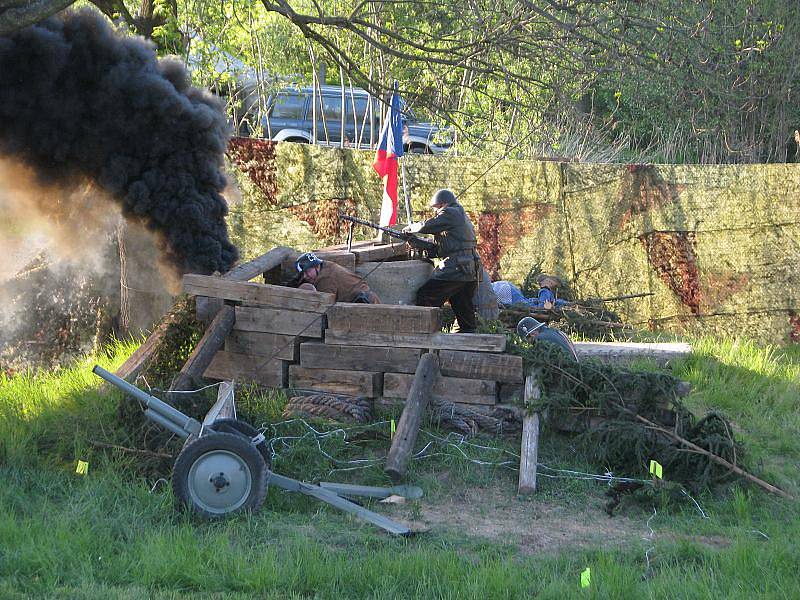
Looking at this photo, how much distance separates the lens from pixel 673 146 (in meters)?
17.2

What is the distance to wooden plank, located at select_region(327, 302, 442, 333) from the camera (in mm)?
7617

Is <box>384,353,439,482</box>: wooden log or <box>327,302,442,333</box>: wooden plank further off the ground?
<box>327,302,442,333</box>: wooden plank

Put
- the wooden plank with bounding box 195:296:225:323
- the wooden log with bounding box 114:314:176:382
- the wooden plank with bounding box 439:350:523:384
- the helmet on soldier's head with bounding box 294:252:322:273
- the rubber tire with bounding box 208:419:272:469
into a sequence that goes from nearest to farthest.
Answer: the rubber tire with bounding box 208:419:272:469
the wooden plank with bounding box 439:350:523:384
the wooden log with bounding box 114:314:176:382
the wooden plank with bounding box 195:296:225:323
the helmet on soldier's head with bounding box 294:252:322:273

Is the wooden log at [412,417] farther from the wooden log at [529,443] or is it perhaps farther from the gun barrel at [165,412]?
the gun barrel at [165,412]

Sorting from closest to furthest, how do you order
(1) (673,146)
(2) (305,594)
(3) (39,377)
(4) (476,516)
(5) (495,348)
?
1. (2) (305,594)
2. (4) (476,516)
3. (5) (495,348)
4. (3) (39,377)
5. (1) (673,146)

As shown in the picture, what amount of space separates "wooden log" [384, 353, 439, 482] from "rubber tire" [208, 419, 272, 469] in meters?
0.85

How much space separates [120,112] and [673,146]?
11554 millimetres

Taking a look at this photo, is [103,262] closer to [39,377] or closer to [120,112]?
[39,377]

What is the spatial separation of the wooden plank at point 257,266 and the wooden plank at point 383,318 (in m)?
1.02

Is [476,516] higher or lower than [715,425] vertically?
lower

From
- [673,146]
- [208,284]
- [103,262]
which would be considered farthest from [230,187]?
[673,146]

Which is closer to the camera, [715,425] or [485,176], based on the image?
[715,425]

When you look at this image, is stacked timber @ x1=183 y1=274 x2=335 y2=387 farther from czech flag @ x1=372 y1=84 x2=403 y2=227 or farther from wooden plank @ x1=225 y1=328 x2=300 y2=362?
czech flag @ x1=372 y1=84 x2=403 y2=227

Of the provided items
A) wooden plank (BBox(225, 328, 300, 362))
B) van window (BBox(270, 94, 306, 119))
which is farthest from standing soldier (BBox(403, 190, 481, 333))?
van window (BBox(270, 94, 306, 119))
